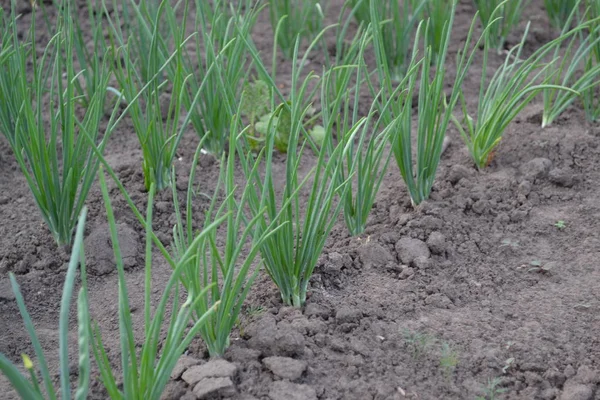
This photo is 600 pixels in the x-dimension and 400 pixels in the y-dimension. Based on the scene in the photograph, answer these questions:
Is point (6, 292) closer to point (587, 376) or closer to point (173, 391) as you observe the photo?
point (173, 391)

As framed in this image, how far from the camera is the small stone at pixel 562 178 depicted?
8.96 ft

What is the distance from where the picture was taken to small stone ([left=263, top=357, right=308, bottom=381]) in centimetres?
188

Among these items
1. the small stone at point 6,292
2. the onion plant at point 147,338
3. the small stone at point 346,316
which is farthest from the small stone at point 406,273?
the small stone at point 6,292

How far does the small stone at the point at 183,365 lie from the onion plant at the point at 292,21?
196 centimetres

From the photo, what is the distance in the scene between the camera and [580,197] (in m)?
2.68

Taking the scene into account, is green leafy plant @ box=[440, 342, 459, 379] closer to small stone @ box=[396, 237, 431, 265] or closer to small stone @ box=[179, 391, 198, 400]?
small stone @ box=[396, 237, 431, 265]

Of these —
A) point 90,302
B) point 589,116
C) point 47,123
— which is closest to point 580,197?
point 589,116

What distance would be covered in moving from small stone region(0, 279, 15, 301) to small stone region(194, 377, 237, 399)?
2.63ft

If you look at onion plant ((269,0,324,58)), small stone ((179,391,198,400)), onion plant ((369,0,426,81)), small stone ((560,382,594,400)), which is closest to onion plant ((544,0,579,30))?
onion plant ((369,0,426,81))

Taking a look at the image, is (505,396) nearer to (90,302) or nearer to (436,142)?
(436,142)

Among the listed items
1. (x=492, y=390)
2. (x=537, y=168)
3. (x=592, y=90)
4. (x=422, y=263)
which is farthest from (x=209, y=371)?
(x=592, y=90)

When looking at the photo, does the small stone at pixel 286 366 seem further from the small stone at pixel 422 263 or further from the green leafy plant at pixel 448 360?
the small stone at pixel 422 263

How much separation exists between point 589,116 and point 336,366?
1681 mm

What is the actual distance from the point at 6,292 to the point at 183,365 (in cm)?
74
